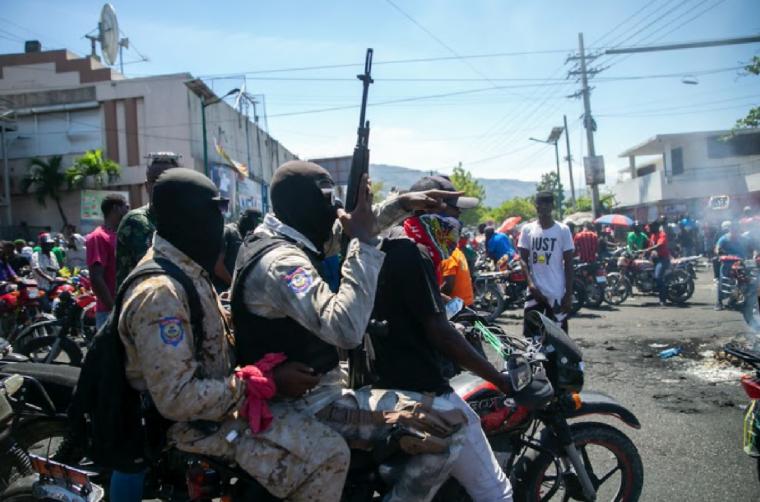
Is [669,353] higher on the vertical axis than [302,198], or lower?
lower

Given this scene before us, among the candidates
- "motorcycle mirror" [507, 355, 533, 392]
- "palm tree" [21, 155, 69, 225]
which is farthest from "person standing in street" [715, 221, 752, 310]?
"palm tree" [21, 155, 69, 225]

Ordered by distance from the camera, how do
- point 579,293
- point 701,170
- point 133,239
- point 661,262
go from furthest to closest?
point 701,170 < point 661,262 < point 579,293 < point 133,239

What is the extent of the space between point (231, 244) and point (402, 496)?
3.43m

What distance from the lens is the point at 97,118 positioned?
88.6ft

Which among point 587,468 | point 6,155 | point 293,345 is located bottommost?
point 587,468

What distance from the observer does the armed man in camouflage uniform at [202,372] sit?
173cm

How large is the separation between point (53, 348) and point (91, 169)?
2229cm

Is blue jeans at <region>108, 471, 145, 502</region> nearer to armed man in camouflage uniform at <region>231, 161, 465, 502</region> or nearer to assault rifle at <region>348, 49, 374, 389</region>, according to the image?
armed man in camouflage uniform at <region>231, 161, 465, 502</region>

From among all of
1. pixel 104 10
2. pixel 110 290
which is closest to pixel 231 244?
pixel 110 290

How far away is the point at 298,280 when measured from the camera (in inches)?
69.8

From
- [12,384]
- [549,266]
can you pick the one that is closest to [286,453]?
[12,384]

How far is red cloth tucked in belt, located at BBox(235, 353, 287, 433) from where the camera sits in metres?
1.79

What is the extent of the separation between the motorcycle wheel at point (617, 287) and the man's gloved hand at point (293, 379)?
12.1 m

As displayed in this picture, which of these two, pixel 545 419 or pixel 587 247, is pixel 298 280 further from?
pixel 587 247
